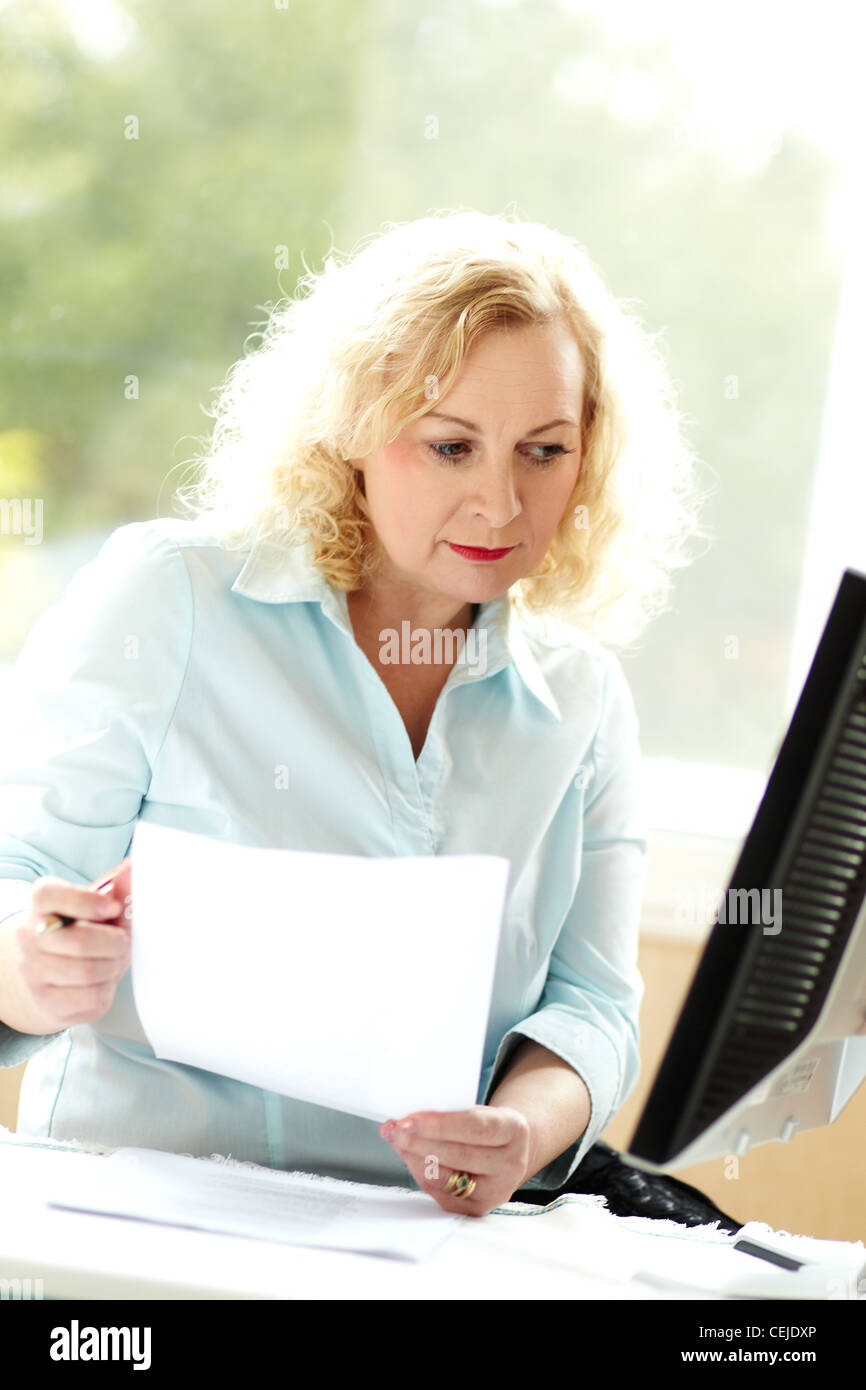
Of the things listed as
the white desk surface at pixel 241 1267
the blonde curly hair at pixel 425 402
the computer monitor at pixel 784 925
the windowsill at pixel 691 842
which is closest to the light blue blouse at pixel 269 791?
the blonde curly hair at pixel 425 402

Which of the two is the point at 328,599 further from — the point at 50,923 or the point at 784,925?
the point at 784,925

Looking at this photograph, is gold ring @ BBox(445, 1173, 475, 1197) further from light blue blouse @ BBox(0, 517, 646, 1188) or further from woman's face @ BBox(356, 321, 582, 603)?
woman's face @ BBox(356, 321, 582, 603)

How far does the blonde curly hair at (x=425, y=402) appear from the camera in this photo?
4.09ft

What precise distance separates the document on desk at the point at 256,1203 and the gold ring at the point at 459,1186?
0.06 feet

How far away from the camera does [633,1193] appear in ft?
4.44

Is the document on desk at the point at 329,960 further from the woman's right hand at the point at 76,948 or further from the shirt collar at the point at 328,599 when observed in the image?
the shirt collar at the point at 328,599

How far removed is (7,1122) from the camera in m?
2.04

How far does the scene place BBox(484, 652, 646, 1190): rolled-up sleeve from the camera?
4.05 feet

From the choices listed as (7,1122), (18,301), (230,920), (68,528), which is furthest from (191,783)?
(18,301)

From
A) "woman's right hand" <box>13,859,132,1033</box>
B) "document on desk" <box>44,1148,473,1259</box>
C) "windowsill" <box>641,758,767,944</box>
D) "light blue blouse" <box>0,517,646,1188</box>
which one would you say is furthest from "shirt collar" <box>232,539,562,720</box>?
"windowsill" <box>641,758,767,944</box>

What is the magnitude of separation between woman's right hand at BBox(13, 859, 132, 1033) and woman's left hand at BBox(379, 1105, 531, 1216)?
0.77 feet

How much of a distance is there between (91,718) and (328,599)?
27 centimetres

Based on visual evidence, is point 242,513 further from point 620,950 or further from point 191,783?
point 620,950

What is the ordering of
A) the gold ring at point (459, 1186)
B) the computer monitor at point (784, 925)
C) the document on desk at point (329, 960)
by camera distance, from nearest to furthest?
the computer monitor at point (784, 925) → the document on desk at point (329, 960) → the gold ring at point (459, 1186)
